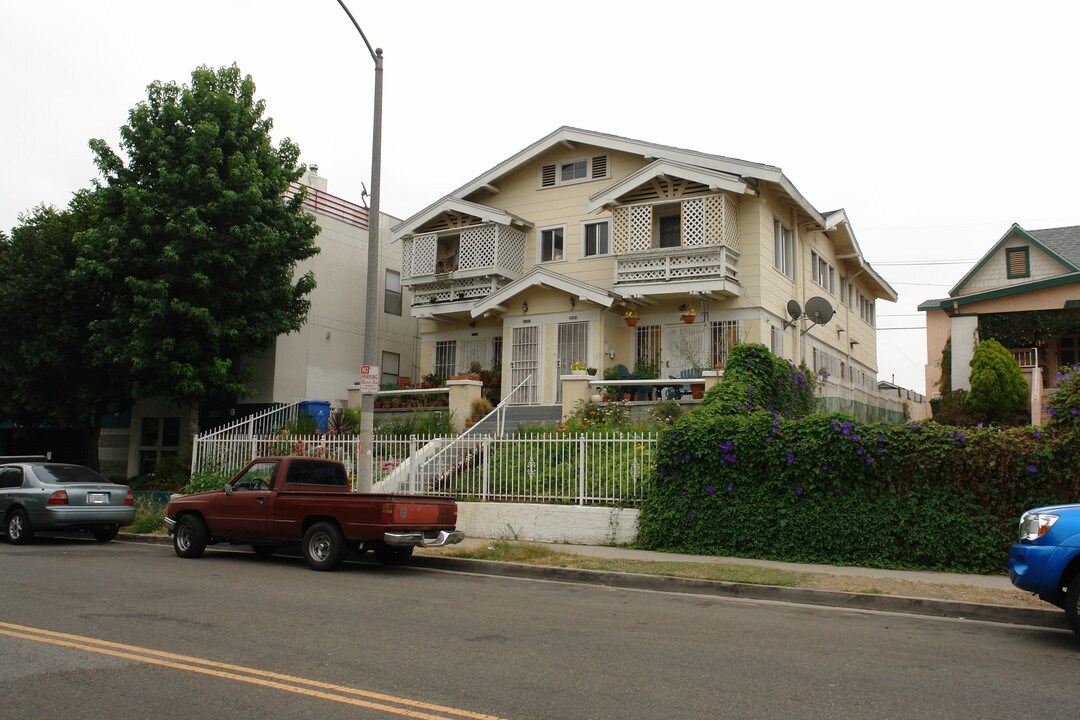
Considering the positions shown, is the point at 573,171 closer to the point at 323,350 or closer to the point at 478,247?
the point at 478,247

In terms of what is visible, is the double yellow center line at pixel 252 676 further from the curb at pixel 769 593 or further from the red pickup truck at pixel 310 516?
the curb at pixel 769 593

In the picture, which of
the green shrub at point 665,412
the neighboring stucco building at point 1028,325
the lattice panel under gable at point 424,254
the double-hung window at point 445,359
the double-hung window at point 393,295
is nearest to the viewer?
the green shrub at point 665,412

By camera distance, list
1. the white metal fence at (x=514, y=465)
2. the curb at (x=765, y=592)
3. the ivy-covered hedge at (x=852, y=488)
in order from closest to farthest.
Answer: the curb at (x=765, y=592) → the ivy-covered hedge at (x=852, y=488) → the white metal fence at (x=514, y=465)

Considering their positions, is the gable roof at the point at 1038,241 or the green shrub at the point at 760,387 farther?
the gable roof at the point at 1038,241

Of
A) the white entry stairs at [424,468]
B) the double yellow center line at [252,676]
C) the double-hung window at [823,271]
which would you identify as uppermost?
the double-hung window at [823,271]

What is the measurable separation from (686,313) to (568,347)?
332 centimetres

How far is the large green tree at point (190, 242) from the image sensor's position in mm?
21000

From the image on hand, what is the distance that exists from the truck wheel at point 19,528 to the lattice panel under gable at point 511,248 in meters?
13.7


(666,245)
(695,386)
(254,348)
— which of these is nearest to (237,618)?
(695,386)

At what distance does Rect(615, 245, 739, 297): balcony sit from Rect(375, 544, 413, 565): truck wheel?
37.8 ft

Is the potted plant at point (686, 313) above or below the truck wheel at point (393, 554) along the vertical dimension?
above

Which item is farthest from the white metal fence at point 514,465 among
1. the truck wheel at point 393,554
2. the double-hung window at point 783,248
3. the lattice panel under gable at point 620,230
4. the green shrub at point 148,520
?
the double-hung window at point 783,248

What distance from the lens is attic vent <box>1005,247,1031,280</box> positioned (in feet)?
93.8

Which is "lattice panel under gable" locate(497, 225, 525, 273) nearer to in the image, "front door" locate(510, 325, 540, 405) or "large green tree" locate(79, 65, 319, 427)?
"front door" locate(510, 325, 540, 405)
